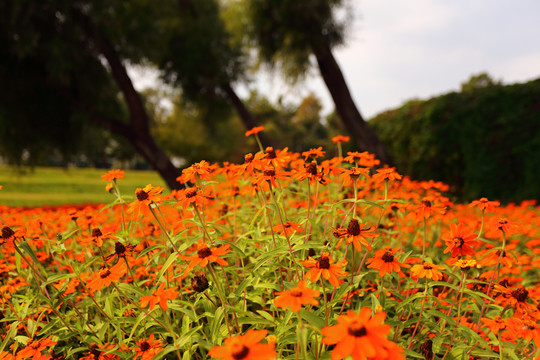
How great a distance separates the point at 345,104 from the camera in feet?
26.7

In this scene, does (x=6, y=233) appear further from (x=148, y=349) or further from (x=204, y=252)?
(x=204, y=252)

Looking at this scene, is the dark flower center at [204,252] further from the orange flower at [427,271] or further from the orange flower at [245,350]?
the orange flower at [427,271]

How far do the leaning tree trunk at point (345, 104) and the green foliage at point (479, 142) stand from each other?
91cm

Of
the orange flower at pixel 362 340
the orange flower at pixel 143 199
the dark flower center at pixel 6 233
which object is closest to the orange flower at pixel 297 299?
the orange flower at pixel 362 340

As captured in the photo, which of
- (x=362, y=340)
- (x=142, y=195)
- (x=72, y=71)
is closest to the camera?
(x=362, y=340)

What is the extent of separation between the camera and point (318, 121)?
43531mm

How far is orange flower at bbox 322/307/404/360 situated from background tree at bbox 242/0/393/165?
719 cm

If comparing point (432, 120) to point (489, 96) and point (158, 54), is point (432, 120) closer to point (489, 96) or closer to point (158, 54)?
point (489, 96)

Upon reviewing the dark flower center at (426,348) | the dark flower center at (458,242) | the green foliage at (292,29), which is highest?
the green foliage at (292,29)

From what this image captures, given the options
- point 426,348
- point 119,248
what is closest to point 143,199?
point 119,248

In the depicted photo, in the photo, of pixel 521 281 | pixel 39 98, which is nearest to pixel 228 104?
pixel 39 98

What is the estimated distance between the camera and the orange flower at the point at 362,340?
0.78m

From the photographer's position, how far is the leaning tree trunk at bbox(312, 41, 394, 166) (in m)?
7.80

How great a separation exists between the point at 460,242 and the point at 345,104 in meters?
7.19
